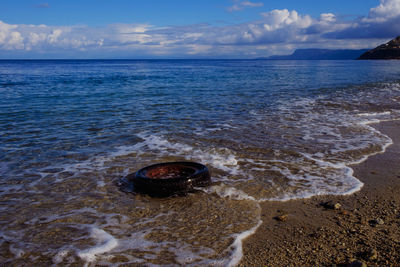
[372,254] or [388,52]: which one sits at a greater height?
[388,52]

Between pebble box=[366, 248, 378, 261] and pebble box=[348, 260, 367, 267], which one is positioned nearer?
pebble box=[348, 260, 367, 267]

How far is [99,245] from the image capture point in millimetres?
3814

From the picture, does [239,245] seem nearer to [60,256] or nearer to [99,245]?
[99,245]

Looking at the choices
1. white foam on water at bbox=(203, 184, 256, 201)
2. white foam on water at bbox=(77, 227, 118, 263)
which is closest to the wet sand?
white foam on water at bbox=(203, 184, 256, 201)

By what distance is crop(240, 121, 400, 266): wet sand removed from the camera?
3414 millimetres

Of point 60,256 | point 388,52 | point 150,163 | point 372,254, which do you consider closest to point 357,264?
point 372,254

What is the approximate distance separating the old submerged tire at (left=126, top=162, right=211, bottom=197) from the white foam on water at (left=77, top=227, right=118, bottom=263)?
1.26 metres

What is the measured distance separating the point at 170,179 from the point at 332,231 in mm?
2567

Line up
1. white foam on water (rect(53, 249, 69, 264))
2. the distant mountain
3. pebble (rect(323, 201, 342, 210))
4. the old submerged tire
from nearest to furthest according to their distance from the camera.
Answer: white foam on water (rect(53, 249, 69, 264)) < pebble (rect(323, 201, 342, 210)) < the old submerged tire < the distant mountain

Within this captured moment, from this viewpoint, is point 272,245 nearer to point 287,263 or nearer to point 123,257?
point 287,263

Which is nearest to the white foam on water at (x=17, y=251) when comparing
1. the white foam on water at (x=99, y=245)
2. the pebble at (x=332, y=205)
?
the white foam on water at (x=99, y=245)

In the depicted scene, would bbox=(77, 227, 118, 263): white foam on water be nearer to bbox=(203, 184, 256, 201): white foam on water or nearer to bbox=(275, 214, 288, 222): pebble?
bbox=(203, 184, 256, 201): white foam on water

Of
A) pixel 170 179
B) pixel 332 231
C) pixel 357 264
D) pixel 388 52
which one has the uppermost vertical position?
pixel 388 52

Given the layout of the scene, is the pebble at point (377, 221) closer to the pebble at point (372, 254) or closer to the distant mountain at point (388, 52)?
the pebble at point (372, 254)
